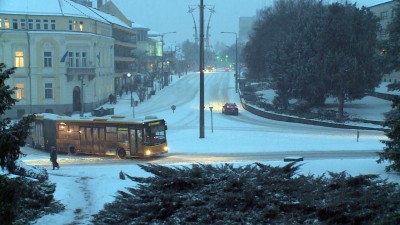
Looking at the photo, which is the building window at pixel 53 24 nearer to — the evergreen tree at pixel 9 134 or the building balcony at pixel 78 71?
the building balcony at pixel 78 71

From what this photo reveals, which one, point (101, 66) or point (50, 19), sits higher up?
point (50, 19)

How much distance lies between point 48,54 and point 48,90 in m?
4.04

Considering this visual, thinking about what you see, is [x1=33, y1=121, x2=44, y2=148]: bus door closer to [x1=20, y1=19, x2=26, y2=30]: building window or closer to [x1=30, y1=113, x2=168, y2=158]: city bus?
[x1=30, y1=113, x2=168, y2=158]: city bus

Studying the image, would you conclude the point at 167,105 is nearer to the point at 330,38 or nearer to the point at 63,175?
the point at 330,38

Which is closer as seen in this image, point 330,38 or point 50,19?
point 330,38

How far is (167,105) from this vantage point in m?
66.1

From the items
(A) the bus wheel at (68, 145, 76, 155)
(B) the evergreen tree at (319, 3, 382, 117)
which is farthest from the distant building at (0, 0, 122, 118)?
(B) the evergreen tree at (319, 3, 382, 117)

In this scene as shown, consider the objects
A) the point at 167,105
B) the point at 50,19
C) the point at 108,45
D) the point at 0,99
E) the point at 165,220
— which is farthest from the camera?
the point at 108,45

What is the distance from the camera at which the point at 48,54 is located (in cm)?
5775

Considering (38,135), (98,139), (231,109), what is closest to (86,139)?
(98,139)

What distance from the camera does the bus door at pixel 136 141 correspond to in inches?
1169

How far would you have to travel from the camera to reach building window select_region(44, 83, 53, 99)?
57.8 m

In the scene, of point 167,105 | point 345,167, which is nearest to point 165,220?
point 345,167

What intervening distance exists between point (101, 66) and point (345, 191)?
5704cm
